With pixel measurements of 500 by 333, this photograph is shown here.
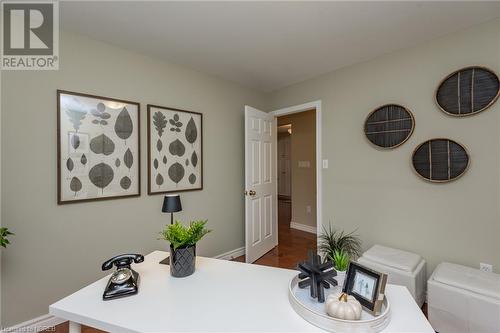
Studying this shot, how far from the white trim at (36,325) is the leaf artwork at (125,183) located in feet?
3.69

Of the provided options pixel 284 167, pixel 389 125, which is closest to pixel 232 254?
pixel 389 125

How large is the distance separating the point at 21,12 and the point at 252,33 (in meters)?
1.70

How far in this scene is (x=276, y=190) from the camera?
3645 millimetres

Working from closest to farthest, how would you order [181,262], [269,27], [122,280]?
[122,280], [181,262], [269,27]

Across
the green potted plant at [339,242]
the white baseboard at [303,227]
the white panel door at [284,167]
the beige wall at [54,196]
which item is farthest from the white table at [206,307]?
the white panel door at [284,167]

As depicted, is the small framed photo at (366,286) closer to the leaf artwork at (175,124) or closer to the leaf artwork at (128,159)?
the leaf artwork at (128,159)

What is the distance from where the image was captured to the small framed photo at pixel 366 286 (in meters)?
0.83

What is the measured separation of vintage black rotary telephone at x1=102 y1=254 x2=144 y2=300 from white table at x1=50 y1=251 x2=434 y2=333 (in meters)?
0.03

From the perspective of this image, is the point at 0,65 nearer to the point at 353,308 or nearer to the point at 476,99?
the point at 353,308

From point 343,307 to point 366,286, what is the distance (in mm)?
150

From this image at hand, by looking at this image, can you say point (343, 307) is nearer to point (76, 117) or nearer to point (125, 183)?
point (125, 183)

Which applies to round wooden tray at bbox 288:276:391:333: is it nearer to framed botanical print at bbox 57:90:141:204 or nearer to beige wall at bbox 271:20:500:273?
beige wall at bbox 271:20:500:273

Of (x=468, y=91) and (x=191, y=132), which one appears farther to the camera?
(x=191, y=132)

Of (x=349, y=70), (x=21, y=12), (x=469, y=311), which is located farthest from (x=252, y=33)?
(x=469, y=311)
